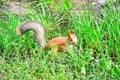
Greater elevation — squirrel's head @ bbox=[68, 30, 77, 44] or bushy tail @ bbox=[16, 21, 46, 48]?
bushy tail @ bbox=[16, 21, 46, 48]

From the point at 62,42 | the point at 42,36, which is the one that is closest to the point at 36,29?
the point at 42,36

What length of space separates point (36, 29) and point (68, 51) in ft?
1.14

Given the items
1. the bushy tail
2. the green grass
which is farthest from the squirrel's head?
the bushy tail

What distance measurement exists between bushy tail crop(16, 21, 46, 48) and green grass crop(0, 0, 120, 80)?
0.28ft

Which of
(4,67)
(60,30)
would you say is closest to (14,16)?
(60,30)

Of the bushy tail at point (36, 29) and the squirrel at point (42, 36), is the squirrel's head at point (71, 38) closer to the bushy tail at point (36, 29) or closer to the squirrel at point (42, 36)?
the squirrel at point (42, 36)

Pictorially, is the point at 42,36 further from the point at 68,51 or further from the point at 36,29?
the point at 68,51

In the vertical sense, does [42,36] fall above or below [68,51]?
above

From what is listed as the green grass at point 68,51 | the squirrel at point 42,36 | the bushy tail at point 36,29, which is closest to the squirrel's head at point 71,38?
the squirrel at point 42,36

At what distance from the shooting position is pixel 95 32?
12.1ft

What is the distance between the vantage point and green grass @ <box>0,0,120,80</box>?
3.34 meters

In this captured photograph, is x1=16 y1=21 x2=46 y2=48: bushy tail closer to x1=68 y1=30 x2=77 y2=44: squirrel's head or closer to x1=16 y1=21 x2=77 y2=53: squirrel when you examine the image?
x1=16 y1=21 x2=77 y2=53: squirrel

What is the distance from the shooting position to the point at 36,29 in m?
3.49

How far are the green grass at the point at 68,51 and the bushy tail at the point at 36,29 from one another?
0.08 meters
